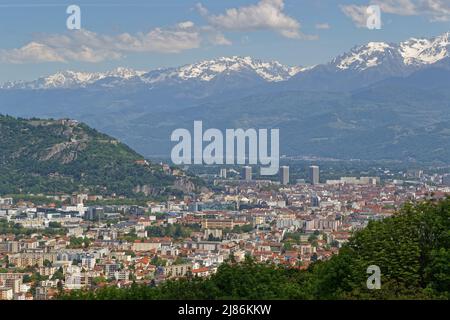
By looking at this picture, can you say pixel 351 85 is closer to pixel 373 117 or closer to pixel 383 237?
pixel 373 117

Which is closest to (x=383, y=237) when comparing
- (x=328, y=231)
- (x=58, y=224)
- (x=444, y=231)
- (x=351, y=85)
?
(x=444, y=231)

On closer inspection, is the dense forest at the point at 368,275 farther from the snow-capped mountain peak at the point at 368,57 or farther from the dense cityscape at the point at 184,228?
the snow-capped mountain peak at the point at 368,57

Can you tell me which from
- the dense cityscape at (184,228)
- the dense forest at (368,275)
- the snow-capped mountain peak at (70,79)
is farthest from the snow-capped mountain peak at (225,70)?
the dense forest at (368,275)

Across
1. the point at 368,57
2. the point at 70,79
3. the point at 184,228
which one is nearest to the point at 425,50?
the point at 368,57

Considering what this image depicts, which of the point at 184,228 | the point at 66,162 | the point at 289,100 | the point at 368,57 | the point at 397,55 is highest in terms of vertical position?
the point at 397,55

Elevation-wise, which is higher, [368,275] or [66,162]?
[66,162]

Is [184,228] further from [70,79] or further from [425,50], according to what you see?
[425,50]
